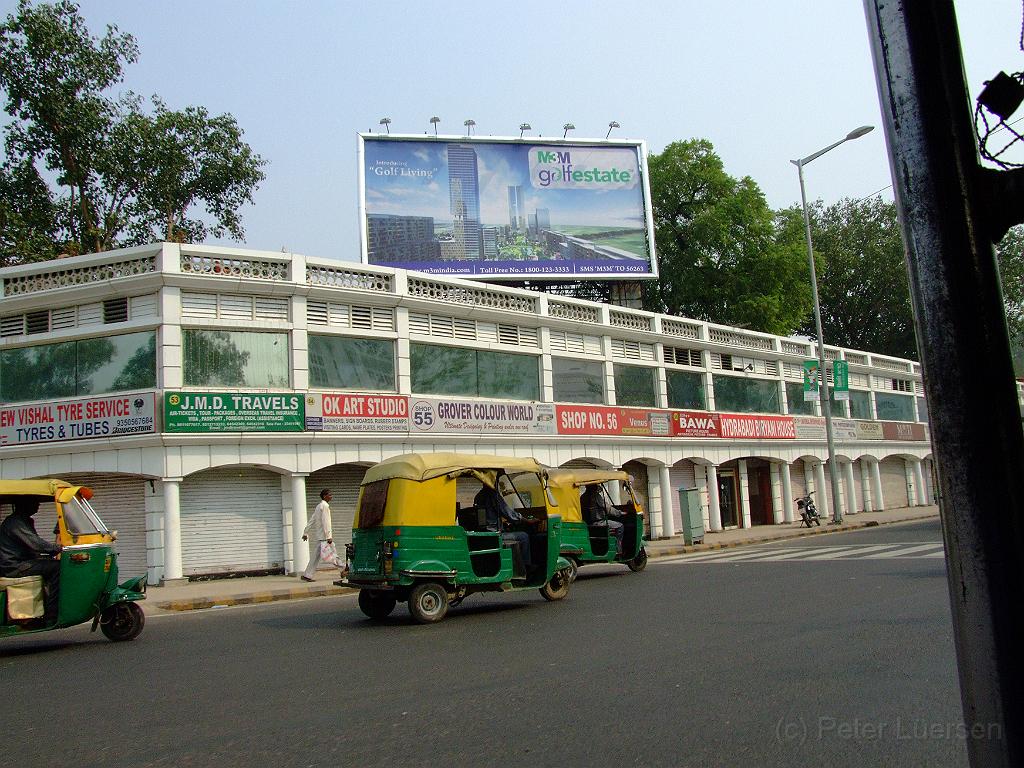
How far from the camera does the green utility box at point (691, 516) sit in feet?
85.4

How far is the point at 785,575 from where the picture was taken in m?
14.7

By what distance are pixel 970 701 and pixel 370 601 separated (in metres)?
10.2

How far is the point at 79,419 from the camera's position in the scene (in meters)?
19.9

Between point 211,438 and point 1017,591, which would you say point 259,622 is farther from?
point 1017,591

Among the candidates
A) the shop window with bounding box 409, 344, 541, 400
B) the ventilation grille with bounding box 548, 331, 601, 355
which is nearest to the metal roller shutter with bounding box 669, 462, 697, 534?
the ventilation grille with bounding box 548, 331, 601, 355

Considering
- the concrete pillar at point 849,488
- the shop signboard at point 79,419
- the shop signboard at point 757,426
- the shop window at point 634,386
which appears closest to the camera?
the shop signboard at point 79,419

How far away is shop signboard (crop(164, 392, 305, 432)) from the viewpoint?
19391 mm

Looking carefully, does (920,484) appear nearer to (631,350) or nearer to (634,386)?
(634,386)

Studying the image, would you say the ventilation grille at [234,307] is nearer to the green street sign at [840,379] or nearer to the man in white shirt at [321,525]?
the man in white shirt at [321,525]

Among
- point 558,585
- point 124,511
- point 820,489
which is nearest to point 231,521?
point 124,511

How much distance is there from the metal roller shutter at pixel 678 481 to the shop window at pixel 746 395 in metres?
2.78

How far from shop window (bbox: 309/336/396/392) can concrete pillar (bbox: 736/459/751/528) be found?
17488mm

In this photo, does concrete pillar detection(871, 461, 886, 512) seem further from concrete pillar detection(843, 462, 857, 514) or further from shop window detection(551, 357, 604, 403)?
shop window detection(551, 357, 604, 403)

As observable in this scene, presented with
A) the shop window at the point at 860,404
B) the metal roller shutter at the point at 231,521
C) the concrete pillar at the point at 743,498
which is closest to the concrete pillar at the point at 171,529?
the metal roller shutter at the point at 231,521
